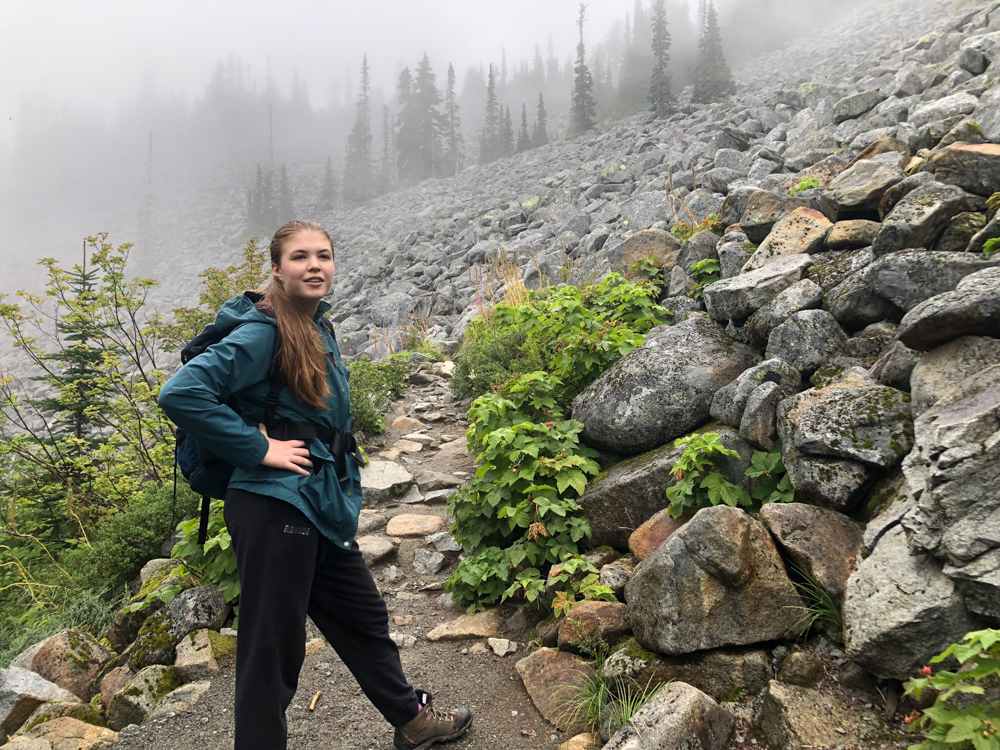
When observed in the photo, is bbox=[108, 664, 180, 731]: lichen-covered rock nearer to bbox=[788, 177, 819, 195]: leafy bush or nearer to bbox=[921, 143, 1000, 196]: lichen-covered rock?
bbox=[921, 143, 1000, 196]: lichen-covered rock

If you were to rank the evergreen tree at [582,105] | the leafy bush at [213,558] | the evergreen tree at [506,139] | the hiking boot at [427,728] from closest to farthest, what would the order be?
the hiking boot at [427,728] < the leafy bush at [213,558] < the evergreen tree at [582,105] < the evergreen tree at [506,139]

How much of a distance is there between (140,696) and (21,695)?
73 cm

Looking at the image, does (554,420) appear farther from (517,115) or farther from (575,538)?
(517,115)

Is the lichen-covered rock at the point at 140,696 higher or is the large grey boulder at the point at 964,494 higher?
the large grey boulder at the point at 964,494

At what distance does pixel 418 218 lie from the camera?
3256 cm

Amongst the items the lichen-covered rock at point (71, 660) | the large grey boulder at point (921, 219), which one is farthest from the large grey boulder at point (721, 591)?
the lichen-covered rock at point (71, 660)

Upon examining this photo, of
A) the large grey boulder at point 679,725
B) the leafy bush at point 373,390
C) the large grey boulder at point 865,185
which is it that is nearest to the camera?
the large grey boulder at point 679,725

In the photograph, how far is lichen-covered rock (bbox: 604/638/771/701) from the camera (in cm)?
235

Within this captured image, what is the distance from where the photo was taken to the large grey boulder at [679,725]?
2086mm

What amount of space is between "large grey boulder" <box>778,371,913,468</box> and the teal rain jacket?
232 centimetres

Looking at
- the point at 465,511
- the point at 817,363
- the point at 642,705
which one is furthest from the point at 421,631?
the point at 817,363

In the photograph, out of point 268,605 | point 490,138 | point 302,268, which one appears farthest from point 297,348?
point 490,138

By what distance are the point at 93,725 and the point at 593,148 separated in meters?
32.9

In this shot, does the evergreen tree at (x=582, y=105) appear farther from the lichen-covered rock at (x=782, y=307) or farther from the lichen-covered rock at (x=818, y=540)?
the lichen-covered rock at (x=818, y=540)
